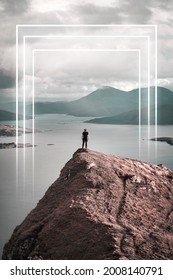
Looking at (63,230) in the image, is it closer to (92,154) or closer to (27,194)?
(92,154)

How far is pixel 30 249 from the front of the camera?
1161 centimetres

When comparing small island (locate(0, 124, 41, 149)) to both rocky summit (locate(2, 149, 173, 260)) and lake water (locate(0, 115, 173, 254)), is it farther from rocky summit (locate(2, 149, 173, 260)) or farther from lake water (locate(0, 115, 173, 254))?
rocky summit (locate(2, 149, 173, 260))

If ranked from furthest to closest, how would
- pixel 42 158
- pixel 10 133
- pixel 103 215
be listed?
pixel 10 133, pixel 42 158, pixel 103 215

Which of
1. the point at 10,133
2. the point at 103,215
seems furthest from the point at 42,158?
the point at 103,215

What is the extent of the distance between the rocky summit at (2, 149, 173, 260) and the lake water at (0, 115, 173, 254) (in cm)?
905

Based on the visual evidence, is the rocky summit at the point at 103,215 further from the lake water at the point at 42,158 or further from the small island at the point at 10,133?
the small island at the point at 10,133

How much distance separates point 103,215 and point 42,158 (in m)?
31.5

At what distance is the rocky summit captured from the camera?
10492 mm

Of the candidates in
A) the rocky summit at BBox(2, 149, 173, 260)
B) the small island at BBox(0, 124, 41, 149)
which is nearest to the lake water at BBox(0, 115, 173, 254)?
the small island at BBox(0, 124, 41, 149)

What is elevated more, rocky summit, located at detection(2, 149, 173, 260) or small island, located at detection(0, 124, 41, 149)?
small island, located at detection(0, 124, 41, 149)

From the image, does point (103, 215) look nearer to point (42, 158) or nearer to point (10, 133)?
point (42, 158)

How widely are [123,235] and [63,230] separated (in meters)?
1.88

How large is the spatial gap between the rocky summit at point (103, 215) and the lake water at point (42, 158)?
29.7ft

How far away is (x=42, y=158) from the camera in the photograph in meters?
42.7
